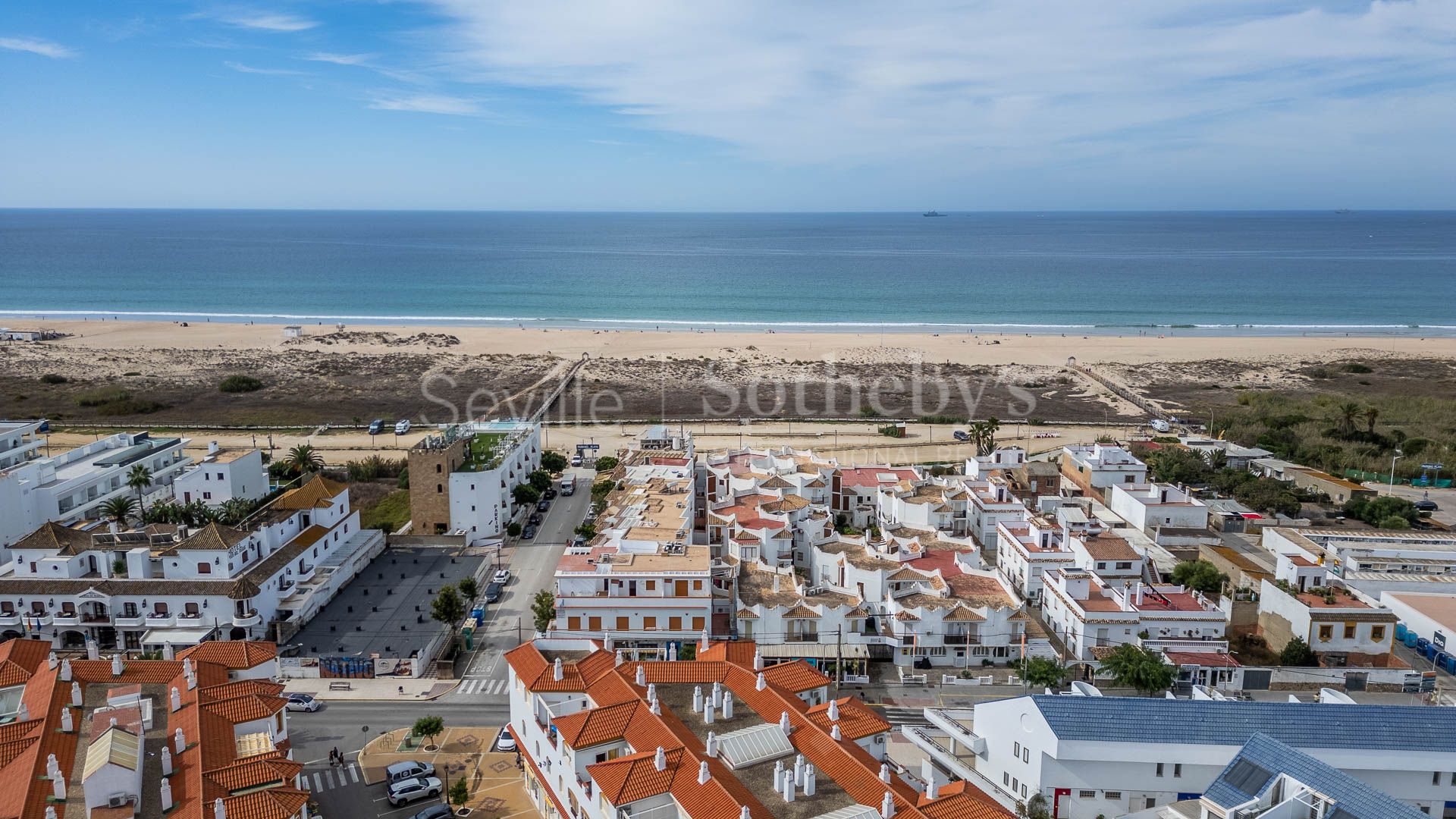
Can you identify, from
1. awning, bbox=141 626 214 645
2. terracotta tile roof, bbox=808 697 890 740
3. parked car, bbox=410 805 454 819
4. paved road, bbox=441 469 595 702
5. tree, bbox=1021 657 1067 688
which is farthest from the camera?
awning, bbox=141 626 214 645

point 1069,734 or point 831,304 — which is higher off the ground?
point 831,304

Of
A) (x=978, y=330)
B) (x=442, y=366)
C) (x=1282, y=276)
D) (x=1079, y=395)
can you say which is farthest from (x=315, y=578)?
(x=1282, y=276)

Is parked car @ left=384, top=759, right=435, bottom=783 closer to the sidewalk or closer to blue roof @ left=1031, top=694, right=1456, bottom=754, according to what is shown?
the sidewalk

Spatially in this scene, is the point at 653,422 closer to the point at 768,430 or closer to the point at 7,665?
the point at 768,430

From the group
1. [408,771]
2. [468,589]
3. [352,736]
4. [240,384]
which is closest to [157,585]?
[468,589]

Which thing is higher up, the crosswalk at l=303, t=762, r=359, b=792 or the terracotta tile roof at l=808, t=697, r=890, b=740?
the terracotta tile roof at l=808, t=697, r=890, b=740

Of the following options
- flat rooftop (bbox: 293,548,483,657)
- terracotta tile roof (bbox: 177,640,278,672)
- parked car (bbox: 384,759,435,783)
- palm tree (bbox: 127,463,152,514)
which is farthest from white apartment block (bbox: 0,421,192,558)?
parked car (bbox: 384,759,435,783)

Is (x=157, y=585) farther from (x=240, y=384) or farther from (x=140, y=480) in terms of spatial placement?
(x=240, y=384)

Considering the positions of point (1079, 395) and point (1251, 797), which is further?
point (1079, 395)
